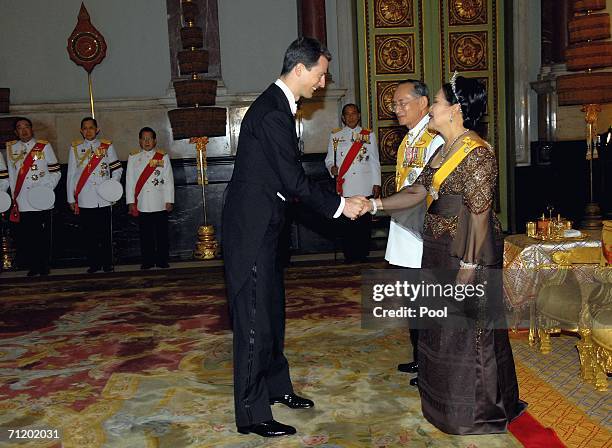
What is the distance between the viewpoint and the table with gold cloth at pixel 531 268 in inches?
167

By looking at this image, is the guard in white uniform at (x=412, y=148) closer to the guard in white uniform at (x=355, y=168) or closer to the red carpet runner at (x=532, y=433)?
the red carpet runner at (x=532, y=433)

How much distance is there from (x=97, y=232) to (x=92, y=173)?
2.00 feet

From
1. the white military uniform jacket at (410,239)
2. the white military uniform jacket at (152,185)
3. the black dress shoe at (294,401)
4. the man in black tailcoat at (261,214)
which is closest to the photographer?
the man in black tailcoat at (261,214)

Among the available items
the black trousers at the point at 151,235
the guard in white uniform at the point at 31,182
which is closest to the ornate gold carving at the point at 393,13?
the black trousers at the point at 151,235

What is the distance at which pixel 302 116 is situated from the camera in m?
8.65

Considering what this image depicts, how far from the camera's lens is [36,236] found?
7645 mm

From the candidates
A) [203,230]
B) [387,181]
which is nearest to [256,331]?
[203,230]

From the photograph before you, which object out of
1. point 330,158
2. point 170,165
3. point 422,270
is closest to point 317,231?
point 330,158

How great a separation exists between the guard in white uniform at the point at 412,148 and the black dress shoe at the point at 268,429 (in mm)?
847

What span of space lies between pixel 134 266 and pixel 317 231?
2.03 m

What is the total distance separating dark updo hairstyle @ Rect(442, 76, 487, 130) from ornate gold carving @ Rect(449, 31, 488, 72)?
5962 millimetres

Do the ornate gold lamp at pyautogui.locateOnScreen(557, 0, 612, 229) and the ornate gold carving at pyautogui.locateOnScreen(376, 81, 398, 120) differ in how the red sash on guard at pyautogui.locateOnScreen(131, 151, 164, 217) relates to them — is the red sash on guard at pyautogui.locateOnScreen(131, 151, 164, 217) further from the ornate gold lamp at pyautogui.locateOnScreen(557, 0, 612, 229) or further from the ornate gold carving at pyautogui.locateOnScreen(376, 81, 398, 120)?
the ornate gold lamp at pyautogui.locateOnScreen(557, 0, 612, 229)

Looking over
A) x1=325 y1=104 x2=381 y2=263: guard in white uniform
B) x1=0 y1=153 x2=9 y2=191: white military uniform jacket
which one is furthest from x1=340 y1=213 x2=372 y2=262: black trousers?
x1=0 y1=153 x2=9 y2=191: white military uniform jacket

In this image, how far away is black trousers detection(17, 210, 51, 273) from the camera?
24.9 feet
